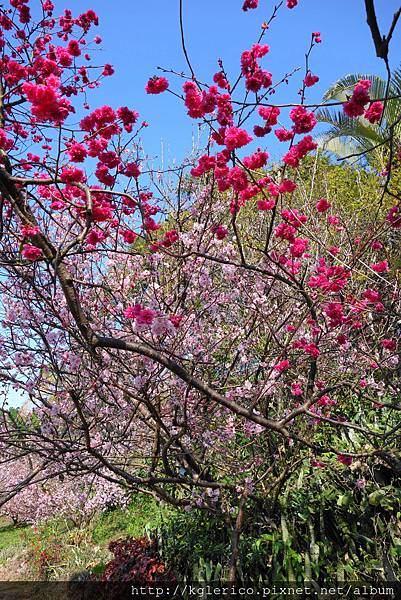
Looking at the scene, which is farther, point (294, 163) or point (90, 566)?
point (90, 566)

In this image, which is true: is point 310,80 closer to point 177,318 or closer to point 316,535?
point 177,318

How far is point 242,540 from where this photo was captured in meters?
4.32

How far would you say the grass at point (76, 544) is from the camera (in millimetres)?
7012

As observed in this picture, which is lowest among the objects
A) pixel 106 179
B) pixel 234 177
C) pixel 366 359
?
pixel 366 359

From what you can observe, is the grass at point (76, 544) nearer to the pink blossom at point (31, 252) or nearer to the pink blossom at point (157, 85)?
the pink blossom at point (31, 252)

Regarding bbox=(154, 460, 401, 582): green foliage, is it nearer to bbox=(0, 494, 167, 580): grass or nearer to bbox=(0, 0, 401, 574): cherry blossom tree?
bbox=(0, 0, 401, 574): cherry blossom tree

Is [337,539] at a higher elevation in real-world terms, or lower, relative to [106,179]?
lower

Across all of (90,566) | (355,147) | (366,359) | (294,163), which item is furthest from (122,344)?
(355,147)

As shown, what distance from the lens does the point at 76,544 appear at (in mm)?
8008

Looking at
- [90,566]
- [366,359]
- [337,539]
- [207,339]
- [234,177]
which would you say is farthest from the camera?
[90,566]

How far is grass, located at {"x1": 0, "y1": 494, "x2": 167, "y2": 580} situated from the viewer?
7012 millimetres

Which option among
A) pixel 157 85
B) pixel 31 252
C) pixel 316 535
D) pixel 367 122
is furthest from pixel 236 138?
pixel 367 122

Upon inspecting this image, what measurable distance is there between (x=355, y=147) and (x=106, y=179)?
32.6 ft

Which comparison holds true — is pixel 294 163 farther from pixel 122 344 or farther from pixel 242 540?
pixel 242 540
